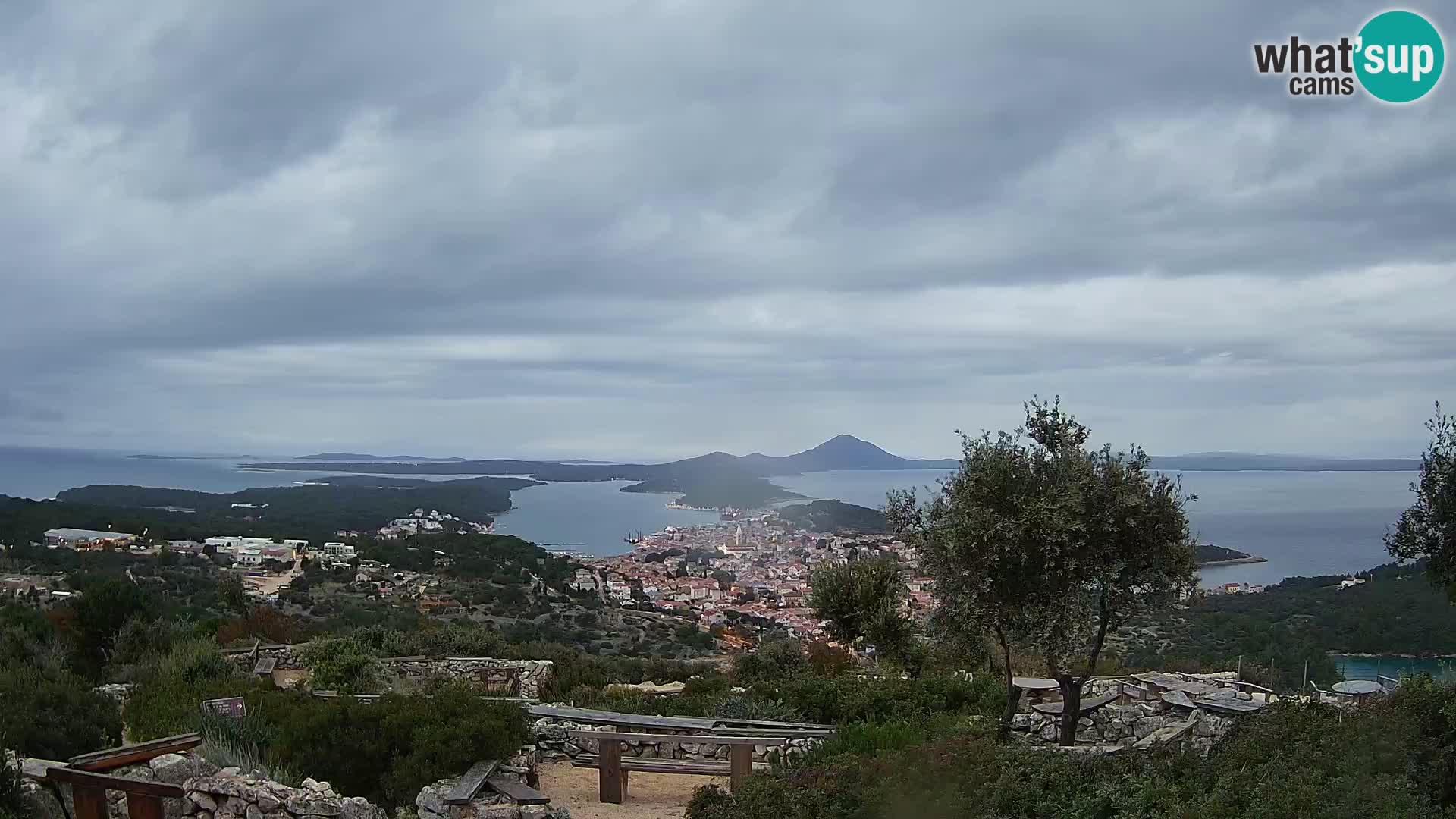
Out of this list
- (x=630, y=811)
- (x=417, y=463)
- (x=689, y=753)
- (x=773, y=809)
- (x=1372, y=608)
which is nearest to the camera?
(x=773, y=809)

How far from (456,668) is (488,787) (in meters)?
8.08

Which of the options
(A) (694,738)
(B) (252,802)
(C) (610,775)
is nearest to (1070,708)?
(A) (694,738)

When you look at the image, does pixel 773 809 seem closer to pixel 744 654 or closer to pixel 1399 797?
pixel 1399 797

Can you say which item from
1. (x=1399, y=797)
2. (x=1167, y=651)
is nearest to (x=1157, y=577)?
(x=1399, y=797)

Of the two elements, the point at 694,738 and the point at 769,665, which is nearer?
the point at 694,738

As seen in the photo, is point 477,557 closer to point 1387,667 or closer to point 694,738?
point 694,738

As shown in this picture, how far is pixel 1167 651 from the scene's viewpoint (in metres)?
17.8

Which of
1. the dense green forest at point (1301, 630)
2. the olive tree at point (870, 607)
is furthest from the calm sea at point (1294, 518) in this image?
the olive tree at point (870, 607)

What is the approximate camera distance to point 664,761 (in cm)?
994

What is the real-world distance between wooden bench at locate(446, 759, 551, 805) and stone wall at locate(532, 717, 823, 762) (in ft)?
6.26

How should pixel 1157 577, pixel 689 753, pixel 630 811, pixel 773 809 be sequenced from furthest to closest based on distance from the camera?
pixel 689 753, pixel 630 811, pixel 1157 577, pixel 773 809

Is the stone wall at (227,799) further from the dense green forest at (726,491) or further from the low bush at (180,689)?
the dense green forest at (726,491)

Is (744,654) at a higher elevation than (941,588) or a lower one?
lower

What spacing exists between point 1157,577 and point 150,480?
11083cm
